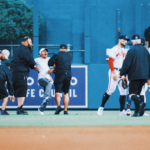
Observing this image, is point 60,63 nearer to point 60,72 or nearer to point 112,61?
point 60,72

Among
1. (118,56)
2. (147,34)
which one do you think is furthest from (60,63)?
(147,34)

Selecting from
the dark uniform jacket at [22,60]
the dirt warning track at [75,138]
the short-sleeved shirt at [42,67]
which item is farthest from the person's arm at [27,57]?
the dirt warning track at [75,138]

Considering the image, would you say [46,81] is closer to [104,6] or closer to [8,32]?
[8,32]

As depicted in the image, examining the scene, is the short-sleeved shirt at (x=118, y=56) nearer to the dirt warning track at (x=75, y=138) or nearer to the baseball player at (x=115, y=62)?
the baseball player at (x=115, y=62)

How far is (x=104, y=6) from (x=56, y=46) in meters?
1.86

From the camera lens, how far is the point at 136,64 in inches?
289

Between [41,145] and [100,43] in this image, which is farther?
[100,43]

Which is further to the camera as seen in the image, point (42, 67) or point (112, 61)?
point (42, 67)

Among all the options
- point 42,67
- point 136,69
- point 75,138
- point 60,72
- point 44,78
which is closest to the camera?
point 75,138

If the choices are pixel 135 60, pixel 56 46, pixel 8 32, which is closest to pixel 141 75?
pixel 135 60

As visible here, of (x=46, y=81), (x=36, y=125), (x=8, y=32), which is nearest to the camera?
(x=36, y=125)

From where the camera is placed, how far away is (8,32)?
10.4 metres

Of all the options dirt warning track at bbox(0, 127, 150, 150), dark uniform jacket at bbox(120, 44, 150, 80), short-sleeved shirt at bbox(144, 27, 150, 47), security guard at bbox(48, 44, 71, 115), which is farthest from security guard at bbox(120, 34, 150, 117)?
short-sleeved shirt at bbox(144, 27, 150, 47)

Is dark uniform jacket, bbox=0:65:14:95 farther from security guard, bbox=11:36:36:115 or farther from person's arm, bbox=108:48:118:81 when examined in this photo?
person's arm, bbox=108:48:118:81
